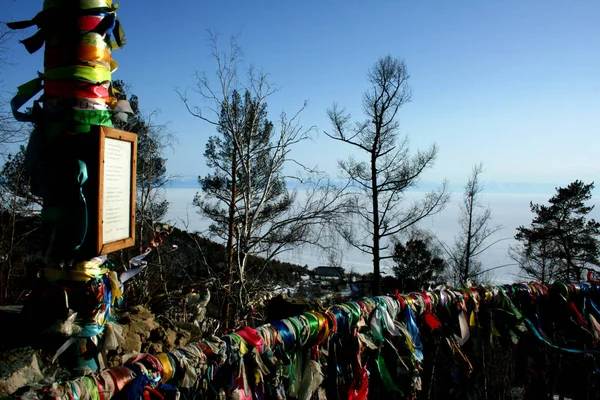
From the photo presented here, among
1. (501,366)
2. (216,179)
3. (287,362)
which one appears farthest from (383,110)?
(287,362)

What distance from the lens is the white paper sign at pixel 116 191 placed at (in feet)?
6.84

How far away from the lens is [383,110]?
691 inches

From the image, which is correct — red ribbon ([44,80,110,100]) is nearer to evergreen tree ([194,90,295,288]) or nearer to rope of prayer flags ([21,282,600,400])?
rope of prayer flags ([21,282,600,400])

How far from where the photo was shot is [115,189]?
7.20 feet

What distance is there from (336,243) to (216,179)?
6.32 m

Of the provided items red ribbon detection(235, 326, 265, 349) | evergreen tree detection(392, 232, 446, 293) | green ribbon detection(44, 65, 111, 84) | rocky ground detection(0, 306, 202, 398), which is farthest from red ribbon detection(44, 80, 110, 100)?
evergreen tree detection(392, 232, 446, 293)

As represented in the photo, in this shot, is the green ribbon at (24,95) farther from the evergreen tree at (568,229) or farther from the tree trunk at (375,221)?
the evergreen tree at (568,229)

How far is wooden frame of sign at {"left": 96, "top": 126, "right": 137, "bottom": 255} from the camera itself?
80.1 inches

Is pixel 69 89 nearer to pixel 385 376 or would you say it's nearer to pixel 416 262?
pixel 385 376

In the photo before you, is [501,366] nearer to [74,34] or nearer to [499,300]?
[499,300]

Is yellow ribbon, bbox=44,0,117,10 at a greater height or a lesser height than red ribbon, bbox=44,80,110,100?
greater

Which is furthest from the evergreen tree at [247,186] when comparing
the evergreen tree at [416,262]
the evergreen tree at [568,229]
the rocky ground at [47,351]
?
the evergreen tree at [568,229]

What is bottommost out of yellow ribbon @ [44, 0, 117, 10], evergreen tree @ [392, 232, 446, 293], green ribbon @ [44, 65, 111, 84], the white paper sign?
evergreen tree @ [392, 232, 446, 293]

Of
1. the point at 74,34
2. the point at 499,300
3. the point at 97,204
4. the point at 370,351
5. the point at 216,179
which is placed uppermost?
the point at 216,179
